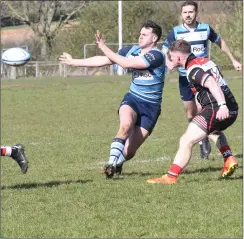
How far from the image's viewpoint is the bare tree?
5341 cm

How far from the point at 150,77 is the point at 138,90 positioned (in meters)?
0.24

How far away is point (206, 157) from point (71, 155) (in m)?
2.13

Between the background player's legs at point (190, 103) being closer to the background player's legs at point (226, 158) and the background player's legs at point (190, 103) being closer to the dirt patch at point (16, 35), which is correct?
the background player's legs at point (226, 158)

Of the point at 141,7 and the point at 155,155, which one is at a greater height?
the point at 155,155

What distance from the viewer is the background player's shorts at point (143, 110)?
31.7 ft

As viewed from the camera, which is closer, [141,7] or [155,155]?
[155,155]

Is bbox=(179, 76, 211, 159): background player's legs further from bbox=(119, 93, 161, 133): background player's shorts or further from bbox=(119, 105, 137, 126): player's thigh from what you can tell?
bbox=(119, 105, 137, 126): player's thigh

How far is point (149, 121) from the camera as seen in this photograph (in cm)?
973

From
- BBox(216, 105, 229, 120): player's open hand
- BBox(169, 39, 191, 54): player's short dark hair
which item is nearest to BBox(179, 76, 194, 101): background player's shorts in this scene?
Answer: BBox(169, 39, 191, 54): player's short dark hair

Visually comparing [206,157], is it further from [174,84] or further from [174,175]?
[174,84]

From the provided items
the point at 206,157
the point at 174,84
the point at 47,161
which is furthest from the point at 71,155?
the point at 174,84

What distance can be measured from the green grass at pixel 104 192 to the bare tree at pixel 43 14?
37.3 m

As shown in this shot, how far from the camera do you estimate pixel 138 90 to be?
9.67 m

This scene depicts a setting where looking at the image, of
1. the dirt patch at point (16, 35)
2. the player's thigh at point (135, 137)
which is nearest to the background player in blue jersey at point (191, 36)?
the player's thigh at point (135, 137)
